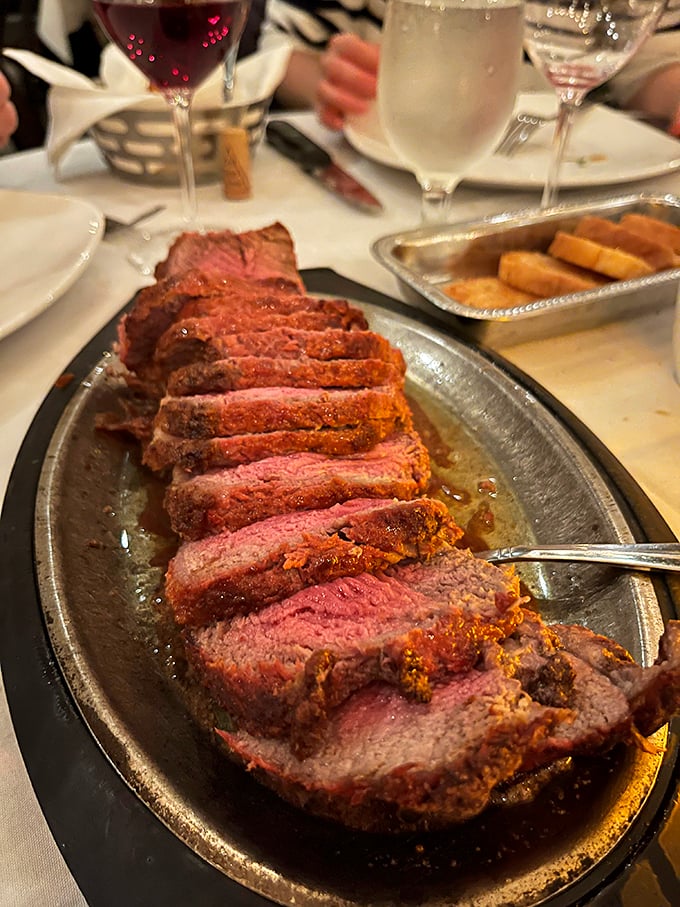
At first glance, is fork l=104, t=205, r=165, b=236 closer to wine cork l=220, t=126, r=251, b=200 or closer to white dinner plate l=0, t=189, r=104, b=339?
white dinner plate l=0, t=189, r=104, b=339

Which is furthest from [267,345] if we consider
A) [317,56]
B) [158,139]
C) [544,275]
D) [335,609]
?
[317,56]

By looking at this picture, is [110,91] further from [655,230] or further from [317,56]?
[655,230]

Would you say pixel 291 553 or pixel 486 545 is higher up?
pixel 291 553

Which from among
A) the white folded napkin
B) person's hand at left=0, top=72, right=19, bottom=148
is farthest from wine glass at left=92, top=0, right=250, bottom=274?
person's hand at left=0, top=72, right=19, bottom=148

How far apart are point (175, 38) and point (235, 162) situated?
73 centimetres

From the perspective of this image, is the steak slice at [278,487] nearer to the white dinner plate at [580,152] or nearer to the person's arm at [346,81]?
the white dinner plate at [580,152]

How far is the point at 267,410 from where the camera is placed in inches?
63.4

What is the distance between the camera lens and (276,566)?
131cm

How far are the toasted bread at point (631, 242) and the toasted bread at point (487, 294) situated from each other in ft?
1.20

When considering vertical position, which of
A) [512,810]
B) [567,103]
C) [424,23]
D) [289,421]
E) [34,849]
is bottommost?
[34,849]

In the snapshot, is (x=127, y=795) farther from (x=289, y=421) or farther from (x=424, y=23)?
(x=424, y=23)

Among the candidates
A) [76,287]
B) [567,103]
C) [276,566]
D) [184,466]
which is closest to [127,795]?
[276,566]

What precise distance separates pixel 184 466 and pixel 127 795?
2.33 feet

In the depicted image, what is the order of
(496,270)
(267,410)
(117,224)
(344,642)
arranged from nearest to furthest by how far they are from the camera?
(344,642) < (267,410) < (496,270) < (117,224)
